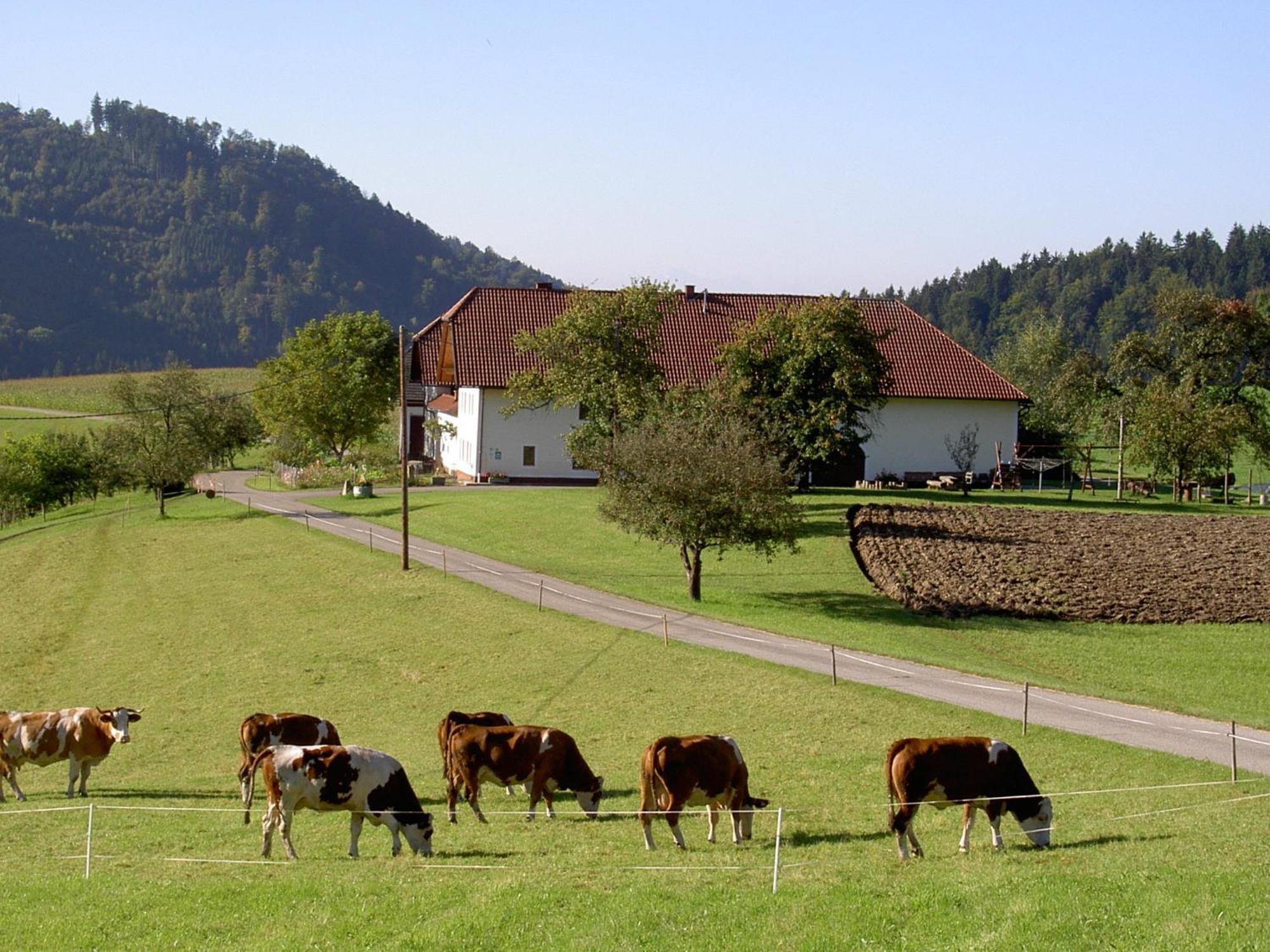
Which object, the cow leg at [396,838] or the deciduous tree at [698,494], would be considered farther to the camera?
the deciduous tree at [698,494]

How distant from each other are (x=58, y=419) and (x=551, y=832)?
11904cm

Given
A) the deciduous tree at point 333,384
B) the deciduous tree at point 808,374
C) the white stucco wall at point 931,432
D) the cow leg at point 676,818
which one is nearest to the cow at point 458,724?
the cow leg at point 676,818

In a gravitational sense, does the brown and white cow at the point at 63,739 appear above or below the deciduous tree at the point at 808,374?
below

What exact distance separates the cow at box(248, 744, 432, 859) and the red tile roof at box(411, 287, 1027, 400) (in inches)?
2062

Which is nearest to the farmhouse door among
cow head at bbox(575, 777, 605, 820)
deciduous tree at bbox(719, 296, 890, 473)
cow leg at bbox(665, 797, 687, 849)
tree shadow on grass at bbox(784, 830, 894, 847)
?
deciduous tree at bbox(719, 296, 890, 473)

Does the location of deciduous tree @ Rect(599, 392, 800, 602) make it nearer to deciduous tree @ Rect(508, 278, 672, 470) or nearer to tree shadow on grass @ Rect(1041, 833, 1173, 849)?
deciduous tree @ Rect(508, 278, 672, 470)

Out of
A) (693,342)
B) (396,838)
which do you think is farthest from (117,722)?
(693,342)

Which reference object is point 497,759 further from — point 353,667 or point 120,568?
point 120,568

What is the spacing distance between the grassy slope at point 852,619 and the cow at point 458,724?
13.1 metres

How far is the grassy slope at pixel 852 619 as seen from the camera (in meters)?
30.0

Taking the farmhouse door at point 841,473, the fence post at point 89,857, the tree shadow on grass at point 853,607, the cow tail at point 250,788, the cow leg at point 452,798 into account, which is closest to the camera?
the fence post at point 89,857

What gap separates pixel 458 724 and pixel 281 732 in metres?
3.18

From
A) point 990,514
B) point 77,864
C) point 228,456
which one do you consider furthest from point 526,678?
Result: point 228,456

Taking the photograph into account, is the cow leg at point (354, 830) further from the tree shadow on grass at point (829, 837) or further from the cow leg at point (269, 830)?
the tree shadow on grass at point (829, 837)
